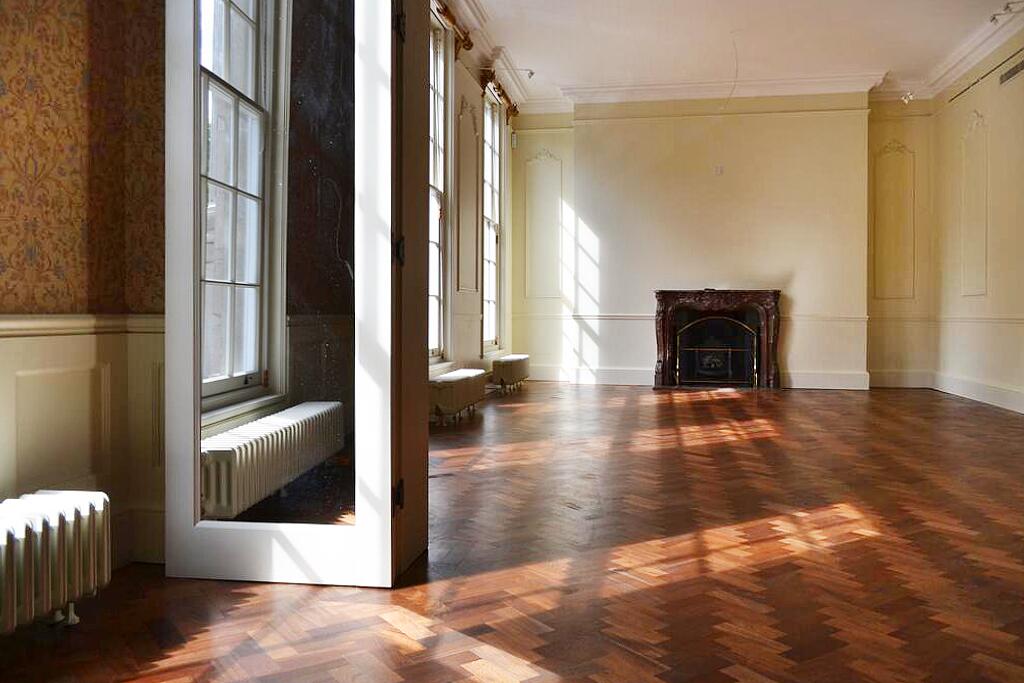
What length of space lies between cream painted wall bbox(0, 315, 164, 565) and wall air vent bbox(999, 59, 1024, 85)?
889 cm

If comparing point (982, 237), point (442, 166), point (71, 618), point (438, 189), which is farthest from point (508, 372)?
point (71, 618)

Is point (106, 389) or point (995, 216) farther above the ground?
point (995, 216)

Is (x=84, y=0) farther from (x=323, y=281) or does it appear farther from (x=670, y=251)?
(x=670, y=251)

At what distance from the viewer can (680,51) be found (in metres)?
9.73

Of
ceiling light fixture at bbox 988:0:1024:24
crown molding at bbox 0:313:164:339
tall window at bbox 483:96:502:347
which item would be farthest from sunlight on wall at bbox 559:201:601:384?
crown molding at bbox 0:313:164:339

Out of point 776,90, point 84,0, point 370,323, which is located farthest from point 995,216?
point 84,0

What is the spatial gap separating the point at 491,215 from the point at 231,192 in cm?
819

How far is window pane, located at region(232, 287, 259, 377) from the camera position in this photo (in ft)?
9.15

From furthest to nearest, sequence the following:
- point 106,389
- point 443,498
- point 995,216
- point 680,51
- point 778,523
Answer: point 680,51, point 995,216, point 443,498, point 778,523, point 106,389

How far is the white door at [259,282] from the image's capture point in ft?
8.85

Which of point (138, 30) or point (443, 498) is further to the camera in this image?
point (443, 498)

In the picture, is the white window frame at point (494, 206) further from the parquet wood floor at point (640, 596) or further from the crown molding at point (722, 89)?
the parquet wood floor at point (640, 596)

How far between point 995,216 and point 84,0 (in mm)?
9221

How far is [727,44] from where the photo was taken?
9.45 metres
